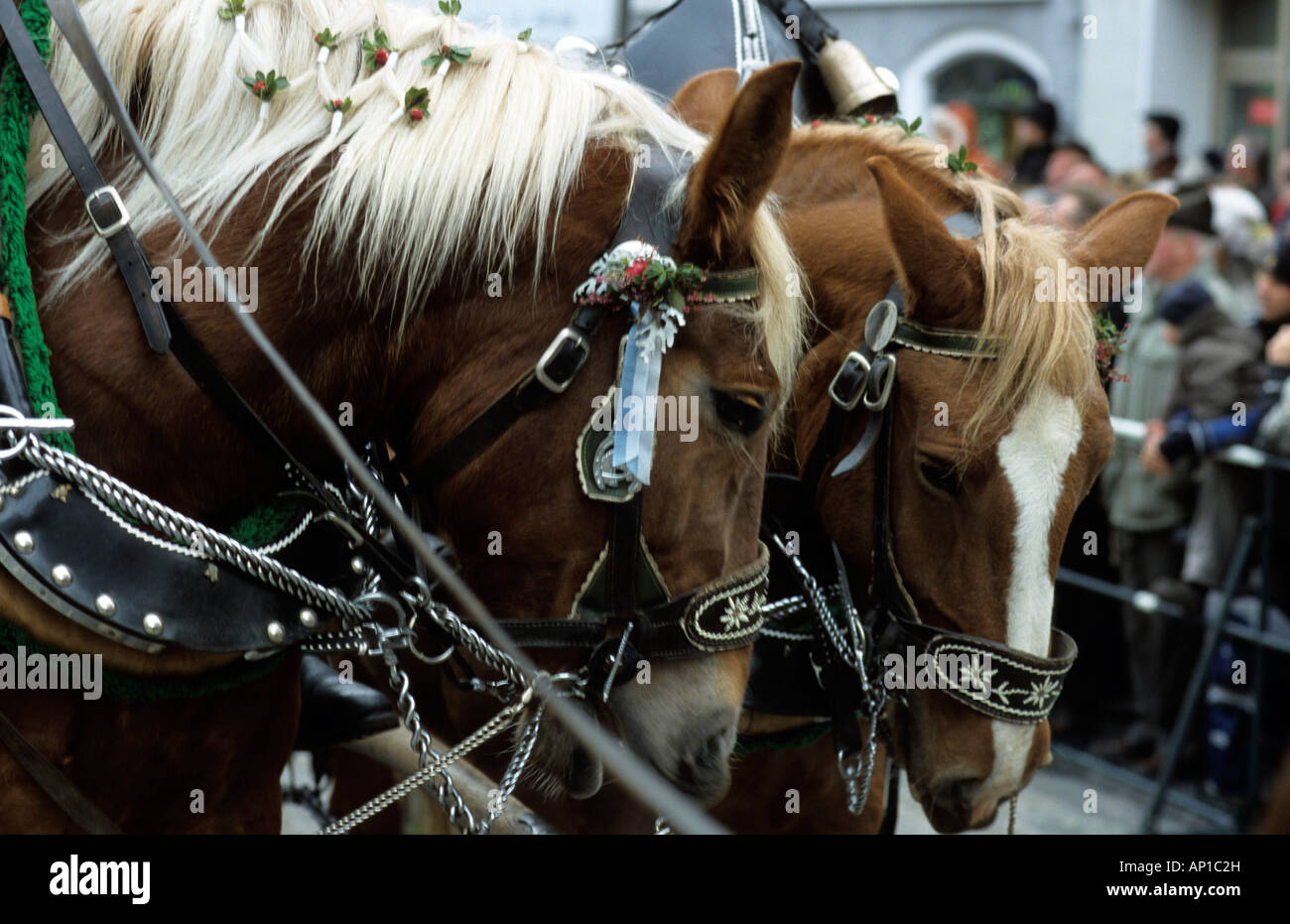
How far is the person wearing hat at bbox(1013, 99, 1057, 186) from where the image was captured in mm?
9141

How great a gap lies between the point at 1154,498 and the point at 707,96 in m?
3.32

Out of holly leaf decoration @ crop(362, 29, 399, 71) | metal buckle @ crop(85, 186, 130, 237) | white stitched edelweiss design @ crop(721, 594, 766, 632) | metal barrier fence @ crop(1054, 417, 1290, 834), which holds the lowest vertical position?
metal barrier fence @ crop(1054, 417, 1290, 834)

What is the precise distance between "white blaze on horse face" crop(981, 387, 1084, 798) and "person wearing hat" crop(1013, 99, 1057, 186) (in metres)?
7.06

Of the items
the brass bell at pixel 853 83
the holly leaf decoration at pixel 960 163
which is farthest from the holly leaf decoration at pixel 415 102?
the brass bell at pixel 853 83

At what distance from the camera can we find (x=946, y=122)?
27.5ft

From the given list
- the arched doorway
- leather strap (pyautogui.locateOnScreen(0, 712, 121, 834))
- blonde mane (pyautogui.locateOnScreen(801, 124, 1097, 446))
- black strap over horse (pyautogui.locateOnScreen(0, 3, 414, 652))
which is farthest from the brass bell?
the arched doorway

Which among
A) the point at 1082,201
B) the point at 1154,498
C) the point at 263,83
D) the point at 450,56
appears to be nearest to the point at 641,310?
the point at 450,56

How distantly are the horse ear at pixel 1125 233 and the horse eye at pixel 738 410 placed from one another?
0.93 metres

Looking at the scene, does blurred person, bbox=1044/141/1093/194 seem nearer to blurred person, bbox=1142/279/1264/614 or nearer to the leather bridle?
blurred person, bbox=1142/279/1264/614

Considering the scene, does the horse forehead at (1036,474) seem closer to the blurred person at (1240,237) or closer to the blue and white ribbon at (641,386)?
the blue and white ribbon at (641,386)

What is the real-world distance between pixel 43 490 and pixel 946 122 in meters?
7.44

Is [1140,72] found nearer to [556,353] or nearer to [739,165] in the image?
[739,165]

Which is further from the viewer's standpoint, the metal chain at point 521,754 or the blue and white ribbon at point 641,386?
the metal chain at point 521,754

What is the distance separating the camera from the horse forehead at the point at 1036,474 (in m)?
2.31
